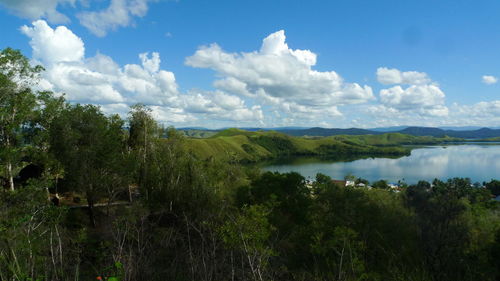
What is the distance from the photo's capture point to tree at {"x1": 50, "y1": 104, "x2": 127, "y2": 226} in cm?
2761

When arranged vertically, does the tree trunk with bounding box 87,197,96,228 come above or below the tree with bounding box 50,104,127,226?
below

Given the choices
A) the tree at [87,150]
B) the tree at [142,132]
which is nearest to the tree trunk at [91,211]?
the tree at [87,150]

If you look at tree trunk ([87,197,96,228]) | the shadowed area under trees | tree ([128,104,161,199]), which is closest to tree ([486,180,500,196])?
the shadowed area under trees

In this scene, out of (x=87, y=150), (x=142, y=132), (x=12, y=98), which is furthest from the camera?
(x=142, y=132)

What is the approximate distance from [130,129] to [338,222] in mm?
27236

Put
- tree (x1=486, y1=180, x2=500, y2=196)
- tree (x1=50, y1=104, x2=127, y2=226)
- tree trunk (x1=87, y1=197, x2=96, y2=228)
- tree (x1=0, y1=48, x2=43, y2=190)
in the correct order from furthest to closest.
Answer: tree (x1=486, y1=180, x2=500, y2=196) → tree trunk (x1=87, y1=197, x2=96, y2=228) → tree (x1=50, y1=104, x2=127, y2=226) → tree (x1=0, y1=48, x2=43, y2=190)

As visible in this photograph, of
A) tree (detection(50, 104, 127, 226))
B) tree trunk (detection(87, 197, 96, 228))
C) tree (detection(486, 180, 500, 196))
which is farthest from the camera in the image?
tree (detection(486, 180, 500, 196))

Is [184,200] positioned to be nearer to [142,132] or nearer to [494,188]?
[142,132]

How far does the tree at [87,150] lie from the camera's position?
90.6ft

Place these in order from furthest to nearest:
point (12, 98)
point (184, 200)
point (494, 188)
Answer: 1. point (494, 188)
2. point (184, 200)
3. point (12, 98)

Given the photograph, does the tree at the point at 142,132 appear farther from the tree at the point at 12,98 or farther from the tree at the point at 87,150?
the tree at the point at 12,98

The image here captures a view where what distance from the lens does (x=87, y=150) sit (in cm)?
2823

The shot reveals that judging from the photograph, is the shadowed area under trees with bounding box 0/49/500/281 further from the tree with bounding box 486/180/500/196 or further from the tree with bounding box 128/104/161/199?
the tree with bounding box 486/180/500/196

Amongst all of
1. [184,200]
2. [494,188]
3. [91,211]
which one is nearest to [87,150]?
[91,211]
